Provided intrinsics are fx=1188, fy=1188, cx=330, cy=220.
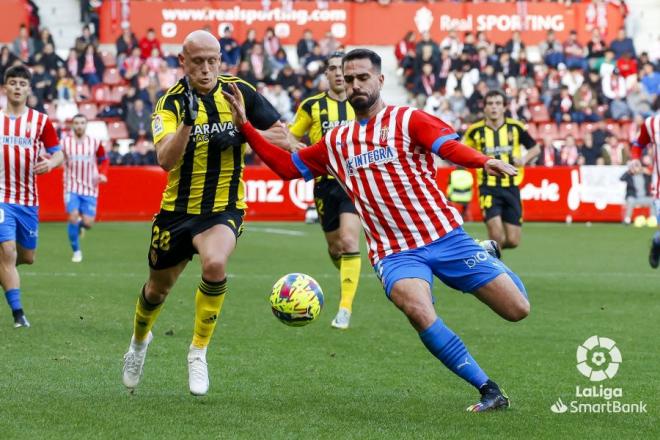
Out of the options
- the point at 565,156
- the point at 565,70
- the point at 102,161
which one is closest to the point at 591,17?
the point at 565,70

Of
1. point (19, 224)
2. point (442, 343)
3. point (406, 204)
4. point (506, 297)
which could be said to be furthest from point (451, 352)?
point (19, 224)

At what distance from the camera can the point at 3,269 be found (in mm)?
10391

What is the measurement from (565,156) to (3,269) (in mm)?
19731

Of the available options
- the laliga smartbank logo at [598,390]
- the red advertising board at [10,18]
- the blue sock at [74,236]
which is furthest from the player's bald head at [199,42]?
the red advertising board at [10,18]

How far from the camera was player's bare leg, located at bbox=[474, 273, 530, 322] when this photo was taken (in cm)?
687

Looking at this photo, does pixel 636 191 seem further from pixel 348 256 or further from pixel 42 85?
pixel 348 256

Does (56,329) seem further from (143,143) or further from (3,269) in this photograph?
(143,143)

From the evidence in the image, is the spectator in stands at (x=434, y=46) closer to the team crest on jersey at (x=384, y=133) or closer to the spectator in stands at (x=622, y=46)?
the spectator in stands at (x=622, y=46)

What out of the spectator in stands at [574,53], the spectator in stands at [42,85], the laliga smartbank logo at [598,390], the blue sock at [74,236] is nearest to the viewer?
the laliga smartbank logo at [598,390]

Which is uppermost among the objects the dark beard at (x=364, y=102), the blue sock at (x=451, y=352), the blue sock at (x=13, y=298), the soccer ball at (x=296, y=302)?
the dark beard at (x=364, y=102)

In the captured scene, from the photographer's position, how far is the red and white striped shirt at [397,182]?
22.8 feet

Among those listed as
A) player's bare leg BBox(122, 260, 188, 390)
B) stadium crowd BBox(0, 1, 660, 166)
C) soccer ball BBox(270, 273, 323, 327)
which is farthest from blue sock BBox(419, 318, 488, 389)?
stadium crowd BBox(0, 1, 660, 166)

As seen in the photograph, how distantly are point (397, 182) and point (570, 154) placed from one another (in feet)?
71.5

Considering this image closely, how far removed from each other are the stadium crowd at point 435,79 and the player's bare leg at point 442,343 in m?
21.5
